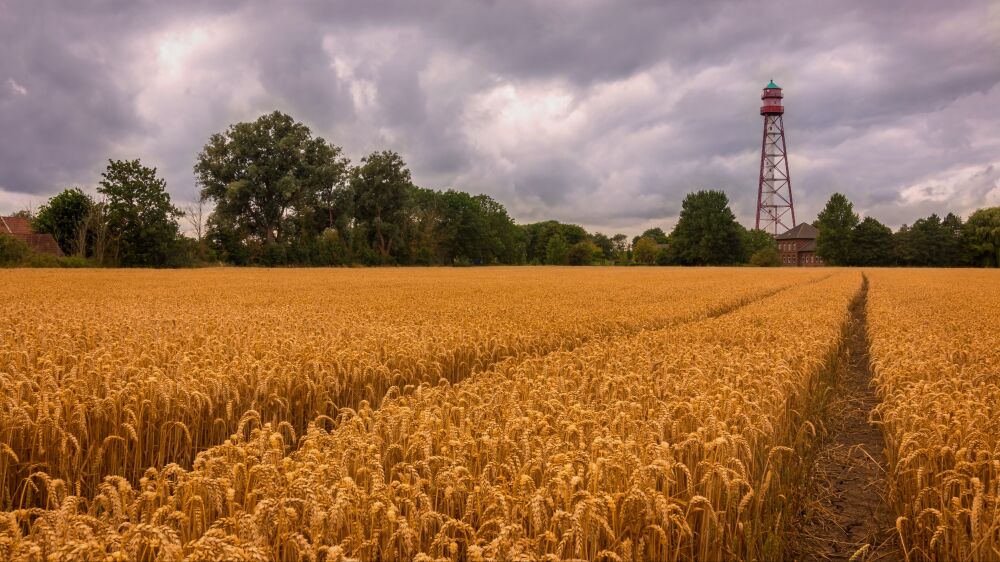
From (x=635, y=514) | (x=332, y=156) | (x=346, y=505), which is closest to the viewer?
(x=346, y=505)

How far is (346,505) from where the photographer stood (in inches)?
117

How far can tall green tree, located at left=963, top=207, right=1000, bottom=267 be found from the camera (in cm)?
9206

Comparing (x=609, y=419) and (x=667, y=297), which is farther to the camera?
(x=667, y=297)

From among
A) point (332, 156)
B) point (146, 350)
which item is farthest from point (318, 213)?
point (146, 350)

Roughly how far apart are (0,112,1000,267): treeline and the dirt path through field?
6246cm

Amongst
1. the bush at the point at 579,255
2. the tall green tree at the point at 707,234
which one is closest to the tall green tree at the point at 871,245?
the tall green tree at the point at 707,234

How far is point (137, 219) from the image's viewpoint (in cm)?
5909

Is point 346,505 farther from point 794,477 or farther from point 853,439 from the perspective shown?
point 853,439

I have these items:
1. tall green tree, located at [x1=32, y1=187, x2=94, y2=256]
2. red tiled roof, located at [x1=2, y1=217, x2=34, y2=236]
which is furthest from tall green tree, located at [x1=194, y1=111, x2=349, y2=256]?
red tiled roof, located at [x1=2, y1=217, x2=34, y2=236]

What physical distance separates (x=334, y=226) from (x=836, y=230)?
A: 89756 mm

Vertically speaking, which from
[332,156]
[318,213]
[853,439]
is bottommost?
[853,439]

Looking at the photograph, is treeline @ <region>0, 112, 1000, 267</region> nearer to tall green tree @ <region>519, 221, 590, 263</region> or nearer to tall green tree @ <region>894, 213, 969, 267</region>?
tall green tree @ <region>894, 213, 969, 267</region>

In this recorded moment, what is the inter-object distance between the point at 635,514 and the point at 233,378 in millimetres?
4674

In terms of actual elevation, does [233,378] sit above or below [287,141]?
below
